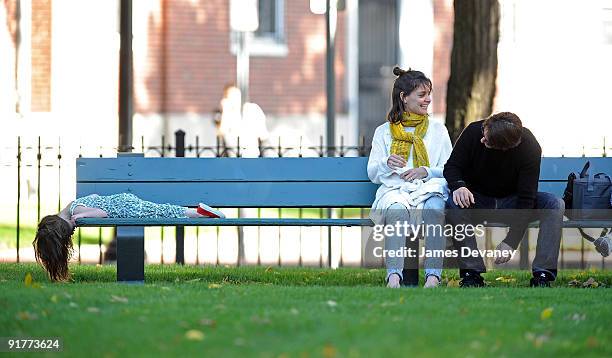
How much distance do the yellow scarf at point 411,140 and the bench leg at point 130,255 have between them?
177 centimetres

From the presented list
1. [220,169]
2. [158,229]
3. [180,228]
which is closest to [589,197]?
[220,169]

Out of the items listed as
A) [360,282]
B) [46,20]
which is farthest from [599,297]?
[46,20]

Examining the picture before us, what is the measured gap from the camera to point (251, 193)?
956 cm

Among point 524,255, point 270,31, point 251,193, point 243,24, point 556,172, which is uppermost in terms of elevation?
point 270,31

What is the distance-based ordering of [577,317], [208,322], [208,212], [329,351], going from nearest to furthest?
1. [329,351]
2. [208,322]
3. [577,317]
4. [208,212]

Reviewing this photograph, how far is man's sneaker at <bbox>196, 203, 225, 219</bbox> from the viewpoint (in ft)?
30.0

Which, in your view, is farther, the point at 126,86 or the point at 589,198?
the point at 126,86

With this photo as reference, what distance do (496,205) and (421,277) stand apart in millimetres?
1444

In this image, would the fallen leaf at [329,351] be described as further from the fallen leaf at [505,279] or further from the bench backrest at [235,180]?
the fallen leaf at [505,279]

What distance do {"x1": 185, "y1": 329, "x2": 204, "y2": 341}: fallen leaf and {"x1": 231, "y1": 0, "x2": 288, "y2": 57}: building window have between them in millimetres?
18380

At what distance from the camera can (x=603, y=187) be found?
29.7ft

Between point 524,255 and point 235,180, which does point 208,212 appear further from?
point 524,255

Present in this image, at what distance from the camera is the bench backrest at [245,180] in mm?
9508

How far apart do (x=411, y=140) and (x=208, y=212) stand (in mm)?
1450
